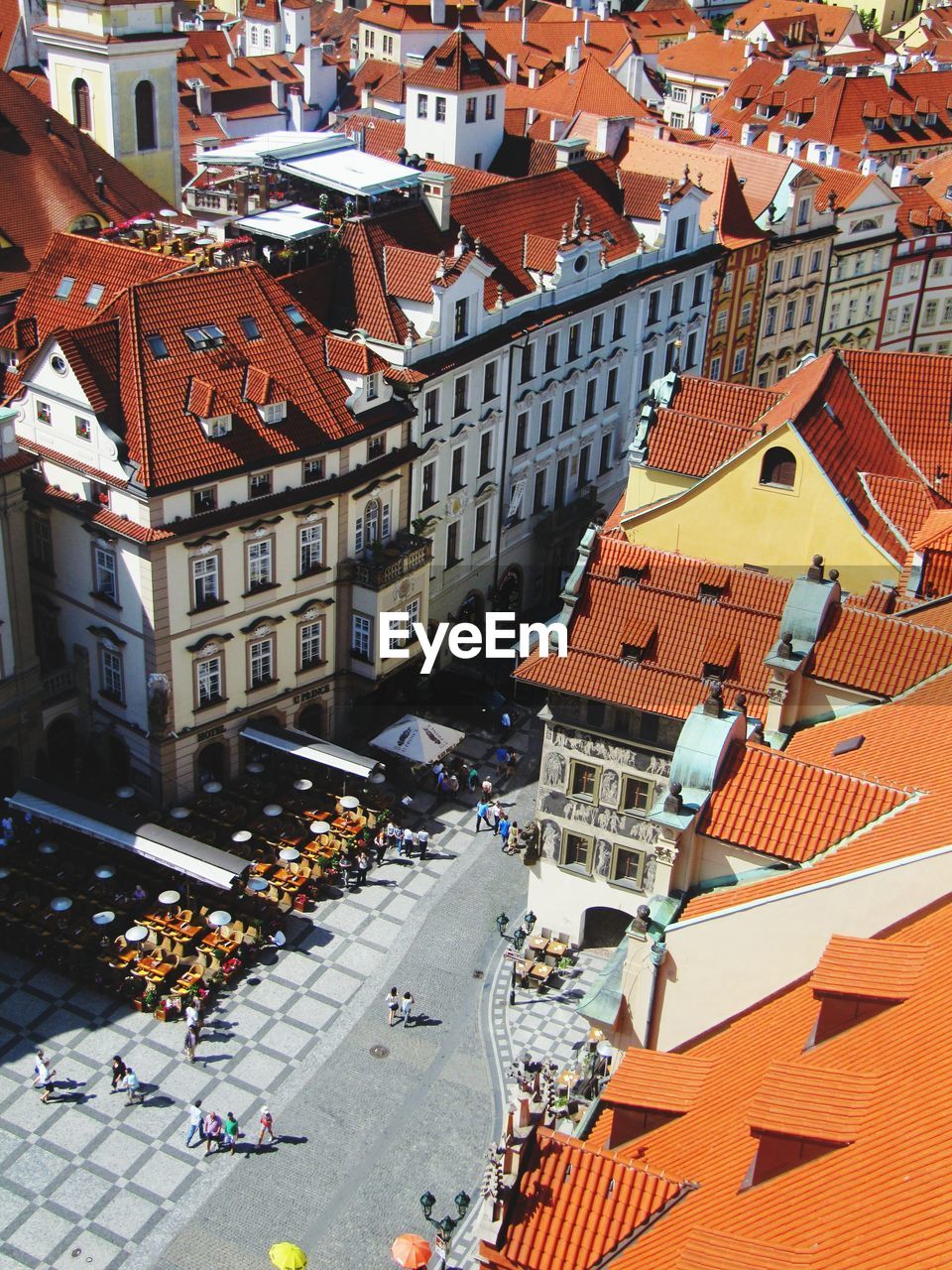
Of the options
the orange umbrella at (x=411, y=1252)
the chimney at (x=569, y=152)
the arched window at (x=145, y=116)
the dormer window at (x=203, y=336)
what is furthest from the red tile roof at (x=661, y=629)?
the arched window at (x=145, y=116)

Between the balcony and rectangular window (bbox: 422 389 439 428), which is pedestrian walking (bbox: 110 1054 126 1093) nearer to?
the balcony

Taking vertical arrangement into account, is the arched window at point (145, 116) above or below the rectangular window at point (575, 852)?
above

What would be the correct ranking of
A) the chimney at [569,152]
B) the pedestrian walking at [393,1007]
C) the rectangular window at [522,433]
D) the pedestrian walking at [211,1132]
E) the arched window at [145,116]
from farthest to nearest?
the chimney at [569,152] → the arched window at [145,116] → the rectangular window at [522,433] → the pedestrian walking at [393,1007] → the pedestrian walking at [211,1132]

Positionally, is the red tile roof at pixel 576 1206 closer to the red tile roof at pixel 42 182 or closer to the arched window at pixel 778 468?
the arched window at pixel 778 468

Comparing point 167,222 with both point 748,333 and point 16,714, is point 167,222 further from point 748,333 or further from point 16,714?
point 748,333

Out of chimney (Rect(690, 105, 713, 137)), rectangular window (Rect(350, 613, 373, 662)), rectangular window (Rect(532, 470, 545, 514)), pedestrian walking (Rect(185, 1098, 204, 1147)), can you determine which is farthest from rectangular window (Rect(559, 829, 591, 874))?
chimney (Rect(690, 105, 713, 137))

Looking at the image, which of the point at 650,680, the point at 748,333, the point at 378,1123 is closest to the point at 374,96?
the point at 748,333
